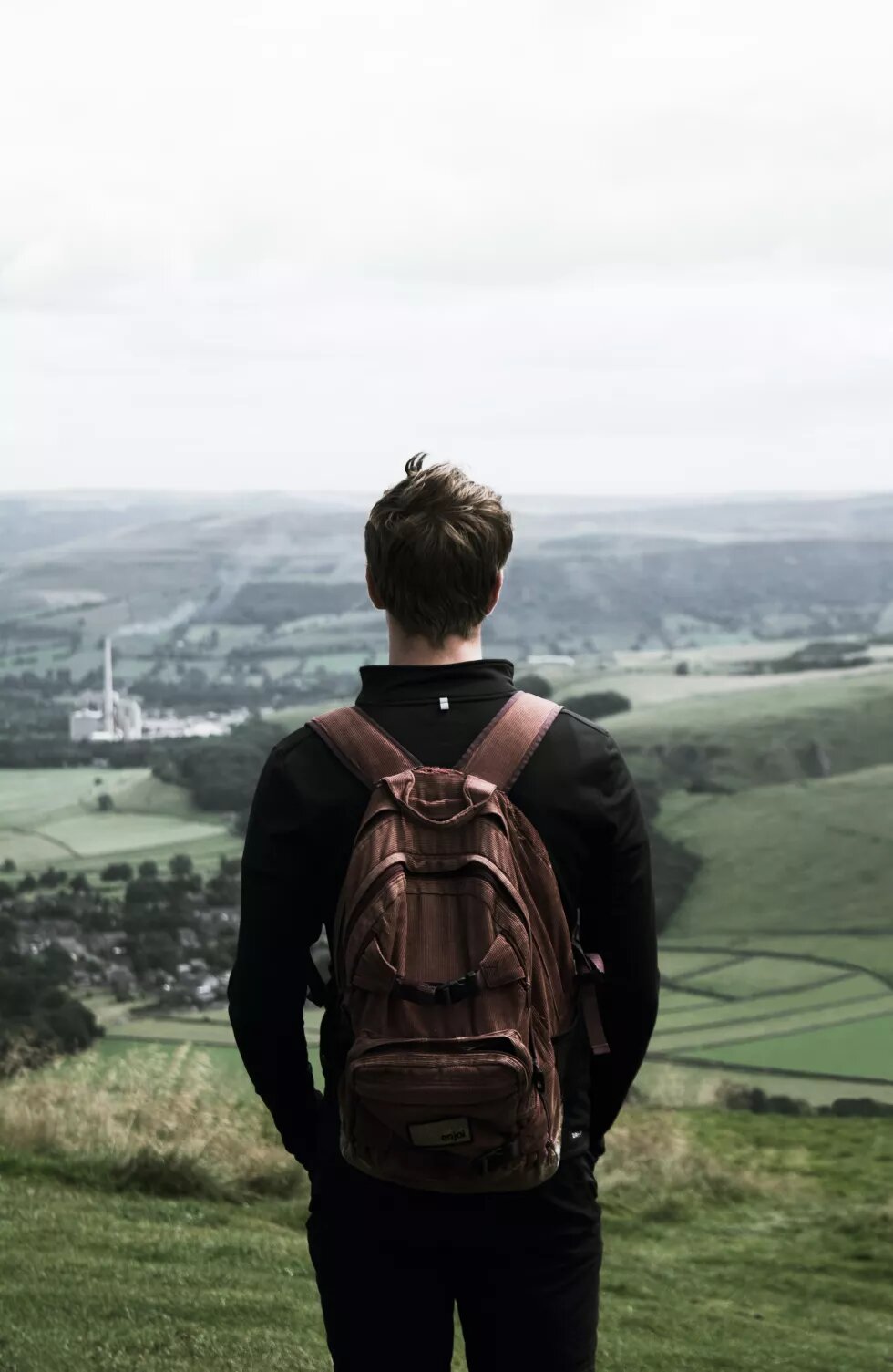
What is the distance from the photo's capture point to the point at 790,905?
18.3m

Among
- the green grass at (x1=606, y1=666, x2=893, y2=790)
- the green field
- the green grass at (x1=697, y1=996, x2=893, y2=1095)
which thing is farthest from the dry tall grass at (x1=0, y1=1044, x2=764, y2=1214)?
the green grass at (x1=606, y1=666, x2=893, y2=790)

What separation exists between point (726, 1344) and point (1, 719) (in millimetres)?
17383

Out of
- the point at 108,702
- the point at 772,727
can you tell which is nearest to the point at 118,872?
the point at 108,702

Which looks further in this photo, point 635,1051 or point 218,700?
point 218,700

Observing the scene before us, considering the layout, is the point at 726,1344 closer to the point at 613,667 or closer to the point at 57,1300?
the point at 57,1300

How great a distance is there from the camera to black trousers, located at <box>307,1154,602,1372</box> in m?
1.85

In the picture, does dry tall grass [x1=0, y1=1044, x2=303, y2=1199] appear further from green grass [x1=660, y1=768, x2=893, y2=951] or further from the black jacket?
green grass [x1=660, y1=768, x2=893, y2=951]

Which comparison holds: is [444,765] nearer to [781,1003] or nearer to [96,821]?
[781,1003]

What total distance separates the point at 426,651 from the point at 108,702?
Answer: 64.8 feet

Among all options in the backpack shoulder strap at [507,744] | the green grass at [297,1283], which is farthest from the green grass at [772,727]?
the backpack shoulder strap at [507,744]

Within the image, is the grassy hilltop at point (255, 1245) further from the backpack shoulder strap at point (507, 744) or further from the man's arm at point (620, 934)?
the backpack shoulder strap at point (507, 744)

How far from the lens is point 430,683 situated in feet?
6.35

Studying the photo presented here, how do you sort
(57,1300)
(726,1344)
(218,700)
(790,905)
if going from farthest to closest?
(218,700), (790,905), (726,1344), (57,1300)

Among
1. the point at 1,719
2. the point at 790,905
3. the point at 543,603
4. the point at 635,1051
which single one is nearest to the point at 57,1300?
the point at 635,1051
